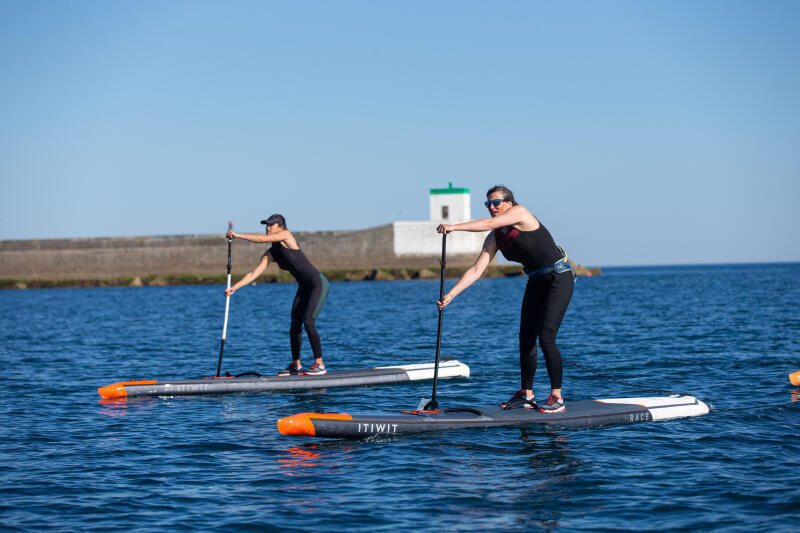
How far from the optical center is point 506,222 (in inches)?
315

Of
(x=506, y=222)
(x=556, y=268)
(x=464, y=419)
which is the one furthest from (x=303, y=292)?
(x=506, y=222)

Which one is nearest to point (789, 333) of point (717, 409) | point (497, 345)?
point (497, 345)

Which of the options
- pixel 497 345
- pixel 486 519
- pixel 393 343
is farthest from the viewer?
pixel 393 343

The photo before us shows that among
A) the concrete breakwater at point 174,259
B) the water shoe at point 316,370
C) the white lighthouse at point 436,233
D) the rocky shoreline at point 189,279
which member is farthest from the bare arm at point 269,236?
the concrete breakwater at point 174,259

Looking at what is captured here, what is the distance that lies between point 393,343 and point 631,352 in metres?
6.08

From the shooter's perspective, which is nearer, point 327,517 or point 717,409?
point 327,517

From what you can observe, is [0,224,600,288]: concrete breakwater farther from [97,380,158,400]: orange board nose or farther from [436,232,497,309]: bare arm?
Answer: [436,232,497,309]: bare arm

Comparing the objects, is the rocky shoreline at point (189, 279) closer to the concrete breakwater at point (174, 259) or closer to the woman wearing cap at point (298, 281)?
the concrete breakwater at point (174, 259)

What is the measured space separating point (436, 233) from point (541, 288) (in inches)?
2461

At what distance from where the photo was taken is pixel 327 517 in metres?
6.11

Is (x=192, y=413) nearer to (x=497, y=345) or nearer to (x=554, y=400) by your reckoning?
(x=554, y=400)

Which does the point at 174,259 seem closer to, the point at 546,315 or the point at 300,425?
the point at 300,425

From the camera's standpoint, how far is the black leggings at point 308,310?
12094 millimetres

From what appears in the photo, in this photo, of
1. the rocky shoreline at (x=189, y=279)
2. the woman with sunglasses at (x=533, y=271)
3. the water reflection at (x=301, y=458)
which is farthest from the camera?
the rocky shoreline at (x=189, y=279)
